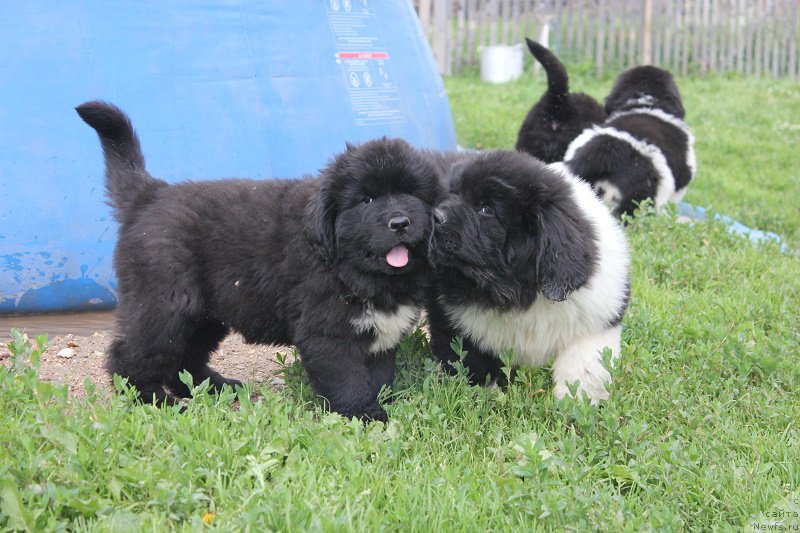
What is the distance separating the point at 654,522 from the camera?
2.49 meters

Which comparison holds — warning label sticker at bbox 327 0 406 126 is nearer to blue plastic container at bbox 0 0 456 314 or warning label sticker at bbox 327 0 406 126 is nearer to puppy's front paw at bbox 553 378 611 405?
blue plastic container at bbox 0 0 456 314

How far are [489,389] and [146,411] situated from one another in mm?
1290

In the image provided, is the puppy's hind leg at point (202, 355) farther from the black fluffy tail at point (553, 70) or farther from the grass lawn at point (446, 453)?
the black fluffy tail at point (553, 70)

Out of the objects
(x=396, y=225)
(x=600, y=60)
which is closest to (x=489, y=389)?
(x=396, y=225)

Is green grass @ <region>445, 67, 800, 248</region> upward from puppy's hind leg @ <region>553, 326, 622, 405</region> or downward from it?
downward

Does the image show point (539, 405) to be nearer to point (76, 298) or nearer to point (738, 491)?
point (738, 491)

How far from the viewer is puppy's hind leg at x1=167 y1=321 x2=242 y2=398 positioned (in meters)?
3.69

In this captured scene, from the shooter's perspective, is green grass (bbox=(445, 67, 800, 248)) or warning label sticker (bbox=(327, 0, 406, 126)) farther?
green grass (bbox=(445, 67, 800, 248))

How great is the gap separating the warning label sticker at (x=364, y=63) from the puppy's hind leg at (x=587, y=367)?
2.14 metres

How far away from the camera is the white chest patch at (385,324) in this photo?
10.5 ft

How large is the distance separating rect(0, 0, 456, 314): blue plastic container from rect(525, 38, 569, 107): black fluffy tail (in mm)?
2546

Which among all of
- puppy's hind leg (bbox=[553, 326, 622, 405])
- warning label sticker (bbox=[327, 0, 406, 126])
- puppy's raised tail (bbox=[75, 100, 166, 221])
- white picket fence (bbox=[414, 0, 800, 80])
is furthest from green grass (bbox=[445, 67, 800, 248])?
puppy's raised tail (bbox=[75, 100, 166, 221])

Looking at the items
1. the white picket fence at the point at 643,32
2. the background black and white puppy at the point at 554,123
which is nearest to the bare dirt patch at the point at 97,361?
the background black and white puppy at the point at 554,123

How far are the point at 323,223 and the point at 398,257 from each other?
0.30m
